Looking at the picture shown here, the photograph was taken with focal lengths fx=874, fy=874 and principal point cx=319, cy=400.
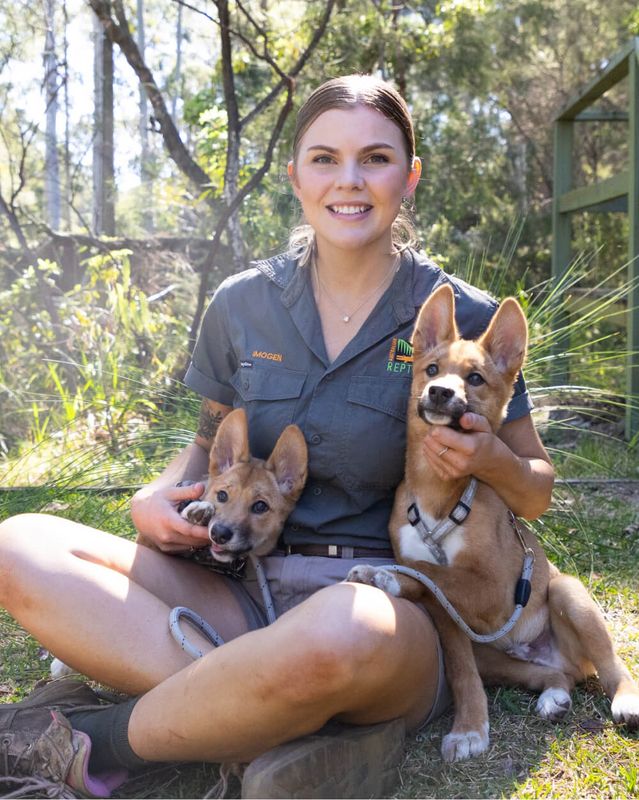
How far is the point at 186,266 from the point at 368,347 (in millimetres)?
5797

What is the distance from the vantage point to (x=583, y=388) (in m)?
4.20

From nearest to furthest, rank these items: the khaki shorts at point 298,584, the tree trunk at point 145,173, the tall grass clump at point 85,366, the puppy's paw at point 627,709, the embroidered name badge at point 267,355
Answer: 1. the puppy's paw at point 627,709
2. the khaki shorts at point 298,584
3. the embroidered name badge at point 267,355
4. the tall grass clump at point 85,366
5. the tree trunk at point 145,173

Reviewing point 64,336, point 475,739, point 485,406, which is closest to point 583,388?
point 485,406

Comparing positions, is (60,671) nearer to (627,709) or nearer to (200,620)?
(200,620)

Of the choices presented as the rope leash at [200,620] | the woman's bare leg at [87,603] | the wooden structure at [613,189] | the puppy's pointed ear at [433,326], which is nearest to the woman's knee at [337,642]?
the rope leash at [200,620]

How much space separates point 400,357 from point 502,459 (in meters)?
0.47

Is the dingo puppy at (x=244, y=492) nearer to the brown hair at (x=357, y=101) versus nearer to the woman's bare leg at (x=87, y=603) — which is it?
the woman's bare leg at (x=87, y=603)

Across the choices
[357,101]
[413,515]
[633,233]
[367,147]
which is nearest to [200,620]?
[413,515]

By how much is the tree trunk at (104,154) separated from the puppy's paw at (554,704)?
9.17m

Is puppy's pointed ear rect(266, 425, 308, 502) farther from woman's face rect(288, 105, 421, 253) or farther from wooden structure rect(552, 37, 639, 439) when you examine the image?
wooden structure rect(552, 37, 639, 439)

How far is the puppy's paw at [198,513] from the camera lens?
260cm

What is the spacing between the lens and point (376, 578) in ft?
7.68

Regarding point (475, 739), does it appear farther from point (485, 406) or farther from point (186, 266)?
point (186, 266)

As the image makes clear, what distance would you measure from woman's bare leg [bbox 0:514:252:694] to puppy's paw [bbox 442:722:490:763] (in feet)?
2.30
